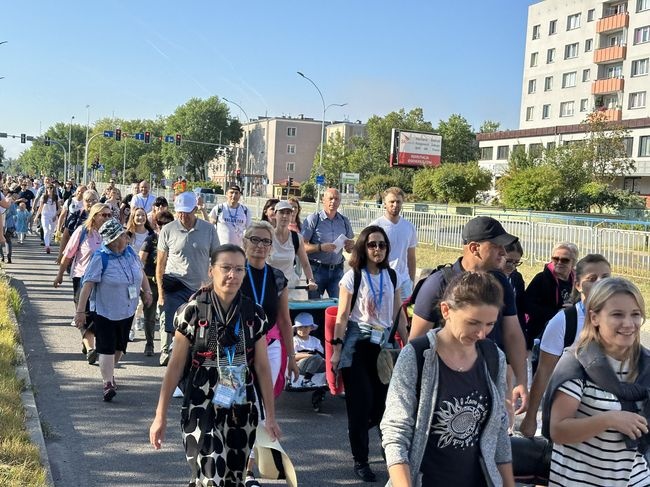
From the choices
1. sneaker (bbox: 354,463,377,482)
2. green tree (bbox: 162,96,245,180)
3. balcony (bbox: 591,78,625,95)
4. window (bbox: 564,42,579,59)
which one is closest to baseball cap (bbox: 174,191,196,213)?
sneaker (bbox: 354,463,377,482)

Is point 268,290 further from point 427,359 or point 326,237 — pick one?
point 326,237

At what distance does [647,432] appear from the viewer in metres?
3.08

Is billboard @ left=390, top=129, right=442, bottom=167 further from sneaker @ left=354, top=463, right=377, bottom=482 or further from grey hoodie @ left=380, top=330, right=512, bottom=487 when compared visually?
grey hoodie @ left=380, top=330, right=512, bottom=487

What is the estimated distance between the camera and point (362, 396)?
18.1ft

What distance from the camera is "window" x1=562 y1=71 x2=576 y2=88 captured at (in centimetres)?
6538

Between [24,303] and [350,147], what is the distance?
9067 cm

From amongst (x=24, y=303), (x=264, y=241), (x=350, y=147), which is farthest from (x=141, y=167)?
(x=264, y=241)

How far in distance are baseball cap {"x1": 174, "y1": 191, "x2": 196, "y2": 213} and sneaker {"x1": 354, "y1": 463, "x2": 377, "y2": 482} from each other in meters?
3.37

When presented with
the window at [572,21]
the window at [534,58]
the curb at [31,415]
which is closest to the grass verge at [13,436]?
the curb at [31,415]

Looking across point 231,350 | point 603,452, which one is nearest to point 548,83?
point 231,350

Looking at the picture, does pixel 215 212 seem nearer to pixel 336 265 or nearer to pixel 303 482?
pixel 336 265

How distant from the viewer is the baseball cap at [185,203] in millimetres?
7734

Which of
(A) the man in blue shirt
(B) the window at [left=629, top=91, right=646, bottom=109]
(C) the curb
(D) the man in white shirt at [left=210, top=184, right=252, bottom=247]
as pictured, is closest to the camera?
(C) the curb

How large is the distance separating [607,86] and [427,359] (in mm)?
63285
